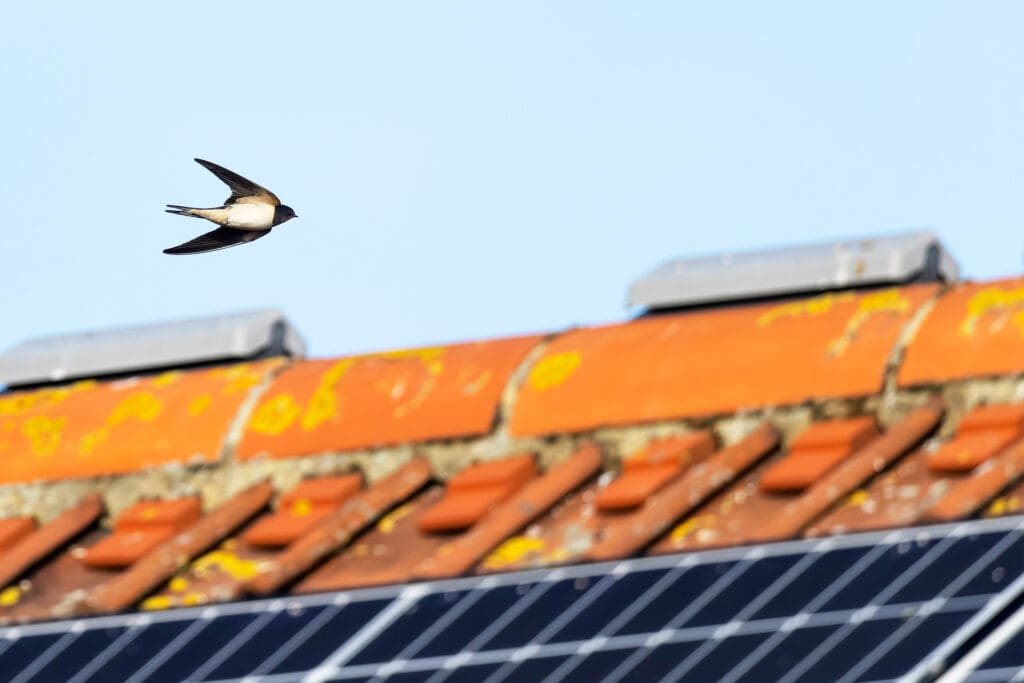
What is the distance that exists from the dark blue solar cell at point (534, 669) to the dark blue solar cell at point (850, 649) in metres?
0.56

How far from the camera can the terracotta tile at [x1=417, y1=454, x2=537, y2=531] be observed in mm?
6148

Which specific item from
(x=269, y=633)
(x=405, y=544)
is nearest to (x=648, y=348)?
(x=405, y=544)

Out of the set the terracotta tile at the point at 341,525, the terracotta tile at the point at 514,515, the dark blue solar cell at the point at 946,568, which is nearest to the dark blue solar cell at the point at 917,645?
the dark blue solar cell at the point at 946,568

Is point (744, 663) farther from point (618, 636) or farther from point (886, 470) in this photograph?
point (886, 470)

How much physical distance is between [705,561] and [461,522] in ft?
2.64

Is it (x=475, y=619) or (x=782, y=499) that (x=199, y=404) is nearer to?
(x=475, y=619)

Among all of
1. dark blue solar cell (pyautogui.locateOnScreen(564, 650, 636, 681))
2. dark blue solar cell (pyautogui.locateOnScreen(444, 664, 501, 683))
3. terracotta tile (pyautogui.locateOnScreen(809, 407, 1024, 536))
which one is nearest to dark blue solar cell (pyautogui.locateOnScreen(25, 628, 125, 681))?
dark blue solar cell (pyautogui.locateOnScreen(444, 664, 501, 683))

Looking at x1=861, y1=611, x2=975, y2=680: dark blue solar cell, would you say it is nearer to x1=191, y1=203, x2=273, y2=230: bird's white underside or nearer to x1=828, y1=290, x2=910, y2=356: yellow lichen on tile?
x1=828, y1=290, x2=910, y2=356: yellow lichen on tile

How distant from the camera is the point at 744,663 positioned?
4996 mm

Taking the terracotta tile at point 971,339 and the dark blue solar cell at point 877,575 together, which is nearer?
the dark blue solar cell at point 877,575

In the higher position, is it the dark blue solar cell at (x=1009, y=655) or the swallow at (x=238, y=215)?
the swallow at (x=238, y=215)

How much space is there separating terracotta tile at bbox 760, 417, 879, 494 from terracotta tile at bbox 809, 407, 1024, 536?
0.14 meters

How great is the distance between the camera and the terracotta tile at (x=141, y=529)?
6508 millimetres

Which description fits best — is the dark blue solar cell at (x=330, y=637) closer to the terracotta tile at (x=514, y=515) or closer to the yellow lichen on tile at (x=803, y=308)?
the terracotta tile at (x=514, y=515)
